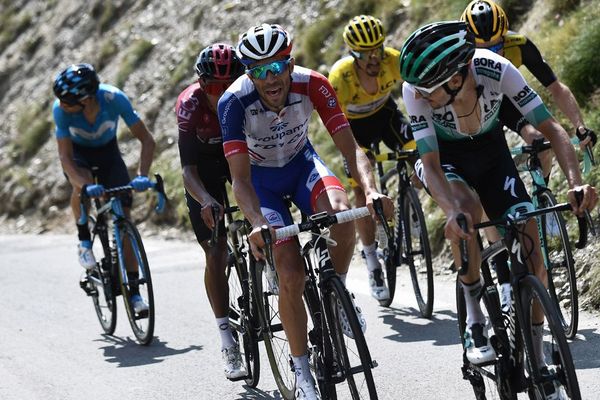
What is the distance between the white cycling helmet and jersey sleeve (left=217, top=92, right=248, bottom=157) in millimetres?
255

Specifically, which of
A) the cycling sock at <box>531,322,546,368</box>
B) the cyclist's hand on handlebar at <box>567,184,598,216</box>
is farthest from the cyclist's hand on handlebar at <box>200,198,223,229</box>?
the cyclist's hand on handlebar at <box>567,184,598,216</box>

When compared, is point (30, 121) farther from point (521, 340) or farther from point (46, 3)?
point (521, 340)

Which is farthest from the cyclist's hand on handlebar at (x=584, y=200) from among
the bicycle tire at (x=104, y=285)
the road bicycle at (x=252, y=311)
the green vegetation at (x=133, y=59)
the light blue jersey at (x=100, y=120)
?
the green vegetation at (x=133, y=59)

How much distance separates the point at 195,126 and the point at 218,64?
0.48 m

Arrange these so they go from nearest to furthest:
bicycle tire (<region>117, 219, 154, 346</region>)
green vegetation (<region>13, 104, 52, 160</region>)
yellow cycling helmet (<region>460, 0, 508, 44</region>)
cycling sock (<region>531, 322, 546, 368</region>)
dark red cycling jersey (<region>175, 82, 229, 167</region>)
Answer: cycling sock (<region>531, 322, 546, 368</region>)
dark red cycling jersey (<region>175, 82, 229, 167</region>)
yellow cycling helmet (<region>460, 0, 508, 44</region>)
bicycle tire (<region>117, 219, 154, 346</region>)
green vegetation (<region>13, 104, 52, 160</region>)

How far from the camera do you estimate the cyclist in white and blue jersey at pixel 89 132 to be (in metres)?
8.66

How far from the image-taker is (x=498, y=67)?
17.1 ft

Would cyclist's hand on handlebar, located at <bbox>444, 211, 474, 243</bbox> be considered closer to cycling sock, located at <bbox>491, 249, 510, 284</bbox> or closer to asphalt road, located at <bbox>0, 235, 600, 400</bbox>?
cycling sock, located at <bbox>491, 249, 510, 284</bbox>

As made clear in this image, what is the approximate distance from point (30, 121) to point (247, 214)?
1598 cm

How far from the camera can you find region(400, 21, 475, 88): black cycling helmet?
4.89 metres

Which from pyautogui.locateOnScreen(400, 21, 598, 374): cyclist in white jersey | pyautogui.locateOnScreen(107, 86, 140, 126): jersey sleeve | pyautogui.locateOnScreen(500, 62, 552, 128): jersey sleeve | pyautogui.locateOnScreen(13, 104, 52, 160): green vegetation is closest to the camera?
pyautogui.locateOnScreen(400, 21, 598, 374): cyclist in white jersey

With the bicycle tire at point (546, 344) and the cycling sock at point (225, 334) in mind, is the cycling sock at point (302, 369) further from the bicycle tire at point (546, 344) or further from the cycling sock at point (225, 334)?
the cycling sock at point (225, 334)

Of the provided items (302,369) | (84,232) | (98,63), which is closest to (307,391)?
(302,369)

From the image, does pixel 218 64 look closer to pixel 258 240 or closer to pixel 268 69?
pixel 268 69
